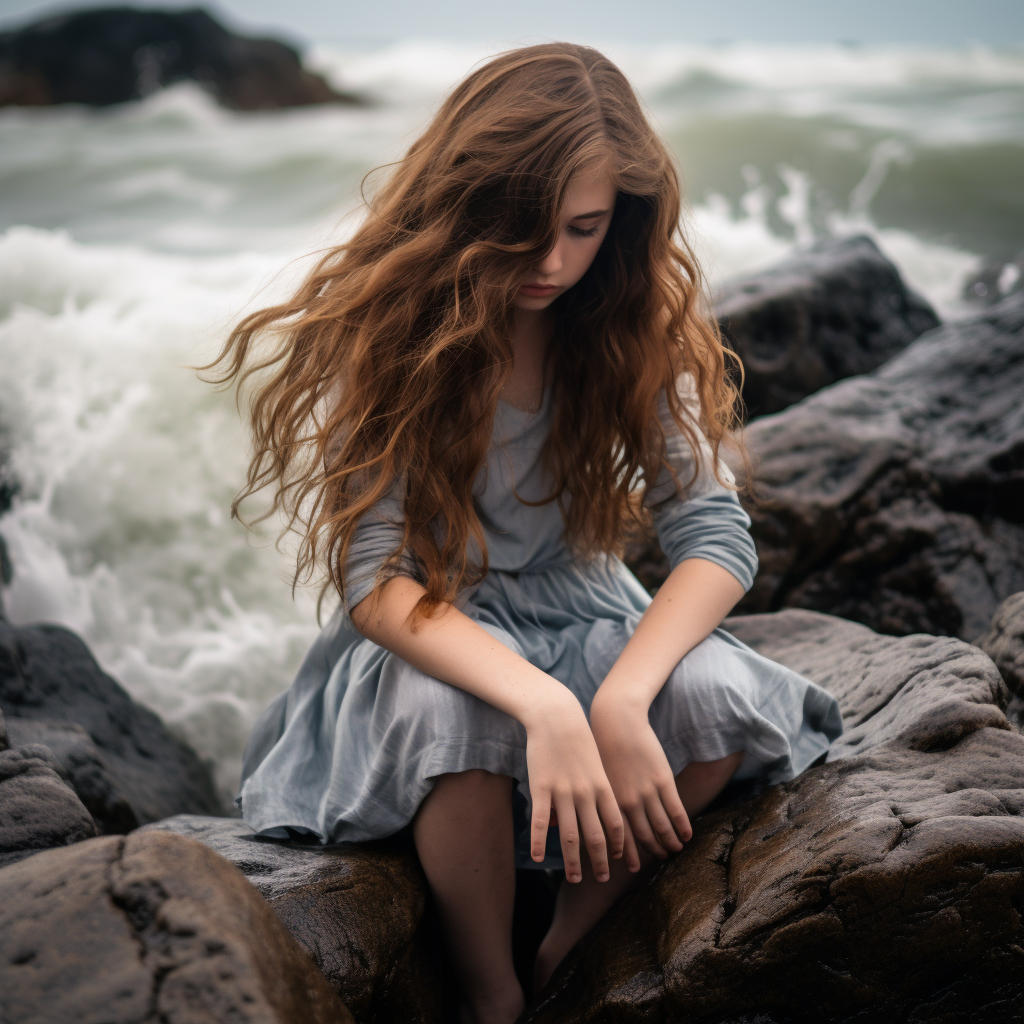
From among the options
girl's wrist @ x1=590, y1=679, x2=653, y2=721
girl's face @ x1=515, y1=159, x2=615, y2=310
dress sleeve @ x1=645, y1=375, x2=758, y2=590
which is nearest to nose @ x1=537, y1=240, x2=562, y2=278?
girl's face @ x1=515, y1=159, x2=615, y2=310

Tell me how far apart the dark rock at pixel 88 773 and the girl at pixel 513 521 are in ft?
1.24

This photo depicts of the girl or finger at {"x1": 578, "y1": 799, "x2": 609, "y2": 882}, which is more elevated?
the girl

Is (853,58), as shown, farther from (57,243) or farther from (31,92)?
(57,243)

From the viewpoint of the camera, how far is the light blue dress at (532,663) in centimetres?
154

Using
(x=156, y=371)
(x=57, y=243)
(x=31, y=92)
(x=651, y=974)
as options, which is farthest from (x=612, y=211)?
(x=31, y=92)

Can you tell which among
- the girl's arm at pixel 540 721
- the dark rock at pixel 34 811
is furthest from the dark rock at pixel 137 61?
the girl's arm at pixel 540 721

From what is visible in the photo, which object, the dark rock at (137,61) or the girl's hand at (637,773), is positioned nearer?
the girl's hand at (637,773)

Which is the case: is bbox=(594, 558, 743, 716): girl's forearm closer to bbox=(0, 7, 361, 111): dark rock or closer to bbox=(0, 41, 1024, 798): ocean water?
bbox=(0, 41, 1024, 798): ocean water

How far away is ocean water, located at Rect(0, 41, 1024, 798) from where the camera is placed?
391 cm

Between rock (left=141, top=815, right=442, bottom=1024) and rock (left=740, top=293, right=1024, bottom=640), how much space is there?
58.5 inches

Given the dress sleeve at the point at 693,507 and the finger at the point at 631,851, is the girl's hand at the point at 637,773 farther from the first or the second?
the dress sleeve at the point at 693,507

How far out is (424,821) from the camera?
1.58 m

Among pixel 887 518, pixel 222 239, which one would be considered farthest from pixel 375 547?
pixel 222 239

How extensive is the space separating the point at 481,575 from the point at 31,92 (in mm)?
12635
